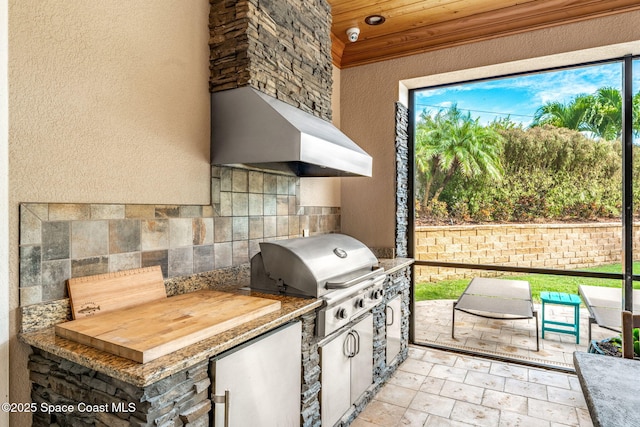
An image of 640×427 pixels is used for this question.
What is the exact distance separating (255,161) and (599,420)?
1.76 m

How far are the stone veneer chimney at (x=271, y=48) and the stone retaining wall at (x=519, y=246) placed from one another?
73.6 inches

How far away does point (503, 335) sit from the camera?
3721mm

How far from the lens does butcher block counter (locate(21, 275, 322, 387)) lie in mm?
1071

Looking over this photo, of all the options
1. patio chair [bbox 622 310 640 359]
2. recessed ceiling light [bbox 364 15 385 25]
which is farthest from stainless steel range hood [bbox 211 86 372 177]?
patio chair [bbox 622 310 640 359]

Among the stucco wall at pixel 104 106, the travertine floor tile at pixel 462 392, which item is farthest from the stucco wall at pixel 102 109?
the travertine floor tile at pixel 462 392

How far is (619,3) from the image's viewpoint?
2713 mm

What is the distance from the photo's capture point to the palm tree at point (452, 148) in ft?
11.6

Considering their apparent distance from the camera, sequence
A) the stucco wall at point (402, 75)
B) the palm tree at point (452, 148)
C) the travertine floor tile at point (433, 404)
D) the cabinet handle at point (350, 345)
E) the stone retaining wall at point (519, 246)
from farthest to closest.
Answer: the palm tree at point (452, 148)
the stone retaining wall at point (519, 246)
the stucco wall at point (402, 75)
the travertine floor tile at point (433, 404)
the cabinet handle at point (350, 345)

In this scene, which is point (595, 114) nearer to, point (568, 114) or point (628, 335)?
point (568, 114)

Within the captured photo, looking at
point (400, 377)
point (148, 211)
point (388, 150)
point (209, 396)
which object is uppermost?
point (388, 150)

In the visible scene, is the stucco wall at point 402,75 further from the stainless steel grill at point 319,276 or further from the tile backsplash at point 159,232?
the stainless steel grill at point 319,276

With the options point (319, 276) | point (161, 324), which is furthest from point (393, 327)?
point (161, 324)

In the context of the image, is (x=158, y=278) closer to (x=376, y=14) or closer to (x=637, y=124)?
(x=376, y=14)

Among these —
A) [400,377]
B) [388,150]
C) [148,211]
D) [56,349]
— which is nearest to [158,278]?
[148,211]
